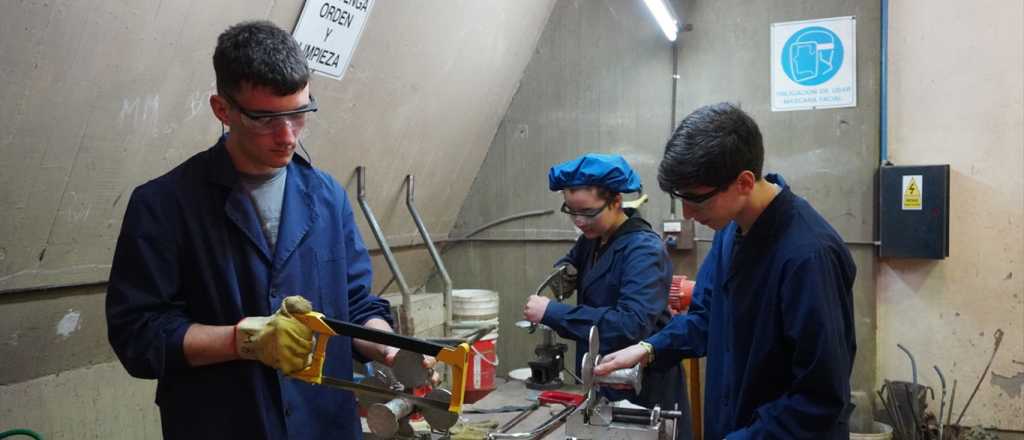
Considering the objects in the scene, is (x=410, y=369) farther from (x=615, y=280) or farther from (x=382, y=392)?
(x=615, y=280)

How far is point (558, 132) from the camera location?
380cm

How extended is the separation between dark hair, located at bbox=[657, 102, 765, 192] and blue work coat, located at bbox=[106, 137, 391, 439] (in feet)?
2.29

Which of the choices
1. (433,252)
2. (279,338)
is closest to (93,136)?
(279,338)

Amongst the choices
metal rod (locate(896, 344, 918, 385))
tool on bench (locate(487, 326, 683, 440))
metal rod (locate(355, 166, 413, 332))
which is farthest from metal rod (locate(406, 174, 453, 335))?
metal rod (locate(896, 344, 918, 385))

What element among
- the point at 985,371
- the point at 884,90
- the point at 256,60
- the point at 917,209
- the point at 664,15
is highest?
the point at 664,15

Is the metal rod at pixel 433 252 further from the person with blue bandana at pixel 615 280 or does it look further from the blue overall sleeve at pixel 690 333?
the blue overall sleeve at pixel 690 333

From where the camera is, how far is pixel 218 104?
1.28 m

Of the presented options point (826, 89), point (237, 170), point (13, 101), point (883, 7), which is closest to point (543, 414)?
point (237, 170)

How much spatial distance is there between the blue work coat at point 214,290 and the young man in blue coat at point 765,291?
2.37 ft

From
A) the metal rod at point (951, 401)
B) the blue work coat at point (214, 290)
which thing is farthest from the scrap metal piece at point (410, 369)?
the metal rod at point (951, 401)

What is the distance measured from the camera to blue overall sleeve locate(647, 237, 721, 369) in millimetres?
1825

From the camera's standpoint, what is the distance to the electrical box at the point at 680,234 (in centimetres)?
360

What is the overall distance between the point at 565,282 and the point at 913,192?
5.83ft

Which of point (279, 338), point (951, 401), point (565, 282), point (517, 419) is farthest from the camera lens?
point (951, 401)
